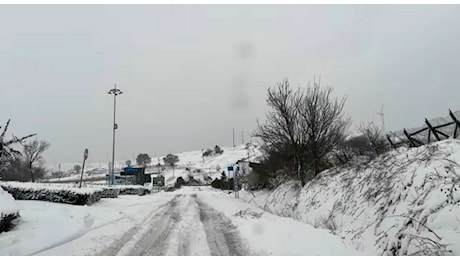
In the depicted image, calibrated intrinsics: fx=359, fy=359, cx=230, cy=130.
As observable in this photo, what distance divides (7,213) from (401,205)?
364 inches

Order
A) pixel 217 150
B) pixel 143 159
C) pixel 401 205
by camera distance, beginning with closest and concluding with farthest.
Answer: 1. pixel 401 205
2. pixel 143 159
3. pixel 217 150

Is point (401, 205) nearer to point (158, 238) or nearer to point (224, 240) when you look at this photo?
point (224, 240)

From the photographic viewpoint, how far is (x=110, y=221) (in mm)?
12797

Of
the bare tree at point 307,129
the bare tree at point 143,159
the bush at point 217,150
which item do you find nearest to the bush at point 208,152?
the bush at point 217,150

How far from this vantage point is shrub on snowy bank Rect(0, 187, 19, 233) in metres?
8.79

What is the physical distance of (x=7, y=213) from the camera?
9023mm

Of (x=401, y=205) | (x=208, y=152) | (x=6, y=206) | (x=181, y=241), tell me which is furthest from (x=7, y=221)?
(x=208, y=152)

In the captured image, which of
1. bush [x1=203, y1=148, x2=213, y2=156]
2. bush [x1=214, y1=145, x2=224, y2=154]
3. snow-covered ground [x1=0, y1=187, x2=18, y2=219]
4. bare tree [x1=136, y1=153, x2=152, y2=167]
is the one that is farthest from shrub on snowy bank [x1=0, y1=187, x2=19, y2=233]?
bush [x1=203, y1=148, x2=213, y2=156]

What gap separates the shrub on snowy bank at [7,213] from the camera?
8.79 metres

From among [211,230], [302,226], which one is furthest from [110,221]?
[302,226]

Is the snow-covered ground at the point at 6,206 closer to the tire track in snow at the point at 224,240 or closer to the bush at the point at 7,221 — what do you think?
the bush at the point at 7,221

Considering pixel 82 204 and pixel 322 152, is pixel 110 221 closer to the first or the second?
pixel 82 204

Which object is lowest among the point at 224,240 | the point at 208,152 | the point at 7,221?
the point at 224,240
